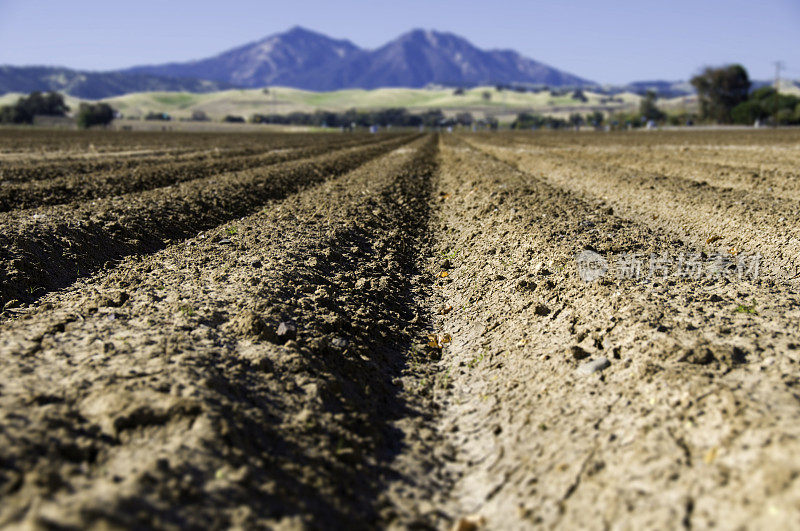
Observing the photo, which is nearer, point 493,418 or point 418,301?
point 493,418

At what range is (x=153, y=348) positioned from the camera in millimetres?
4383

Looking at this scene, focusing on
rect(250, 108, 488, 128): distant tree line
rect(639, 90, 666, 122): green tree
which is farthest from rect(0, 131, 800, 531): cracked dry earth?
rect(250, 108, 488, 128): distant tree line

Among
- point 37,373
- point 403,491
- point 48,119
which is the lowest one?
point 403,491

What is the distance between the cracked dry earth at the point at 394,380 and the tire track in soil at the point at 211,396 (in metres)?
0.02

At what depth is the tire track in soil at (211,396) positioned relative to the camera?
9.38 ft

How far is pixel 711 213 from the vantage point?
9.91 meters

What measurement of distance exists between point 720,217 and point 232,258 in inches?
316

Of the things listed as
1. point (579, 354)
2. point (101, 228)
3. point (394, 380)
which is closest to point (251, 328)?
point (394, 380)

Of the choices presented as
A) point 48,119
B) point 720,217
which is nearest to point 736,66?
point 720,217

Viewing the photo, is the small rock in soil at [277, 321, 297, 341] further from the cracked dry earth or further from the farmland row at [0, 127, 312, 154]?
the farmland row at [0, 127, 312, 154]

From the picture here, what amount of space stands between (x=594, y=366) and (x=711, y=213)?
696cm

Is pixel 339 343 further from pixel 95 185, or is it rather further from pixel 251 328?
pixel 95 185

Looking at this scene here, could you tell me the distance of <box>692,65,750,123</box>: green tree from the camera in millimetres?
93875

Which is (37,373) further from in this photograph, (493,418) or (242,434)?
(493,418)
